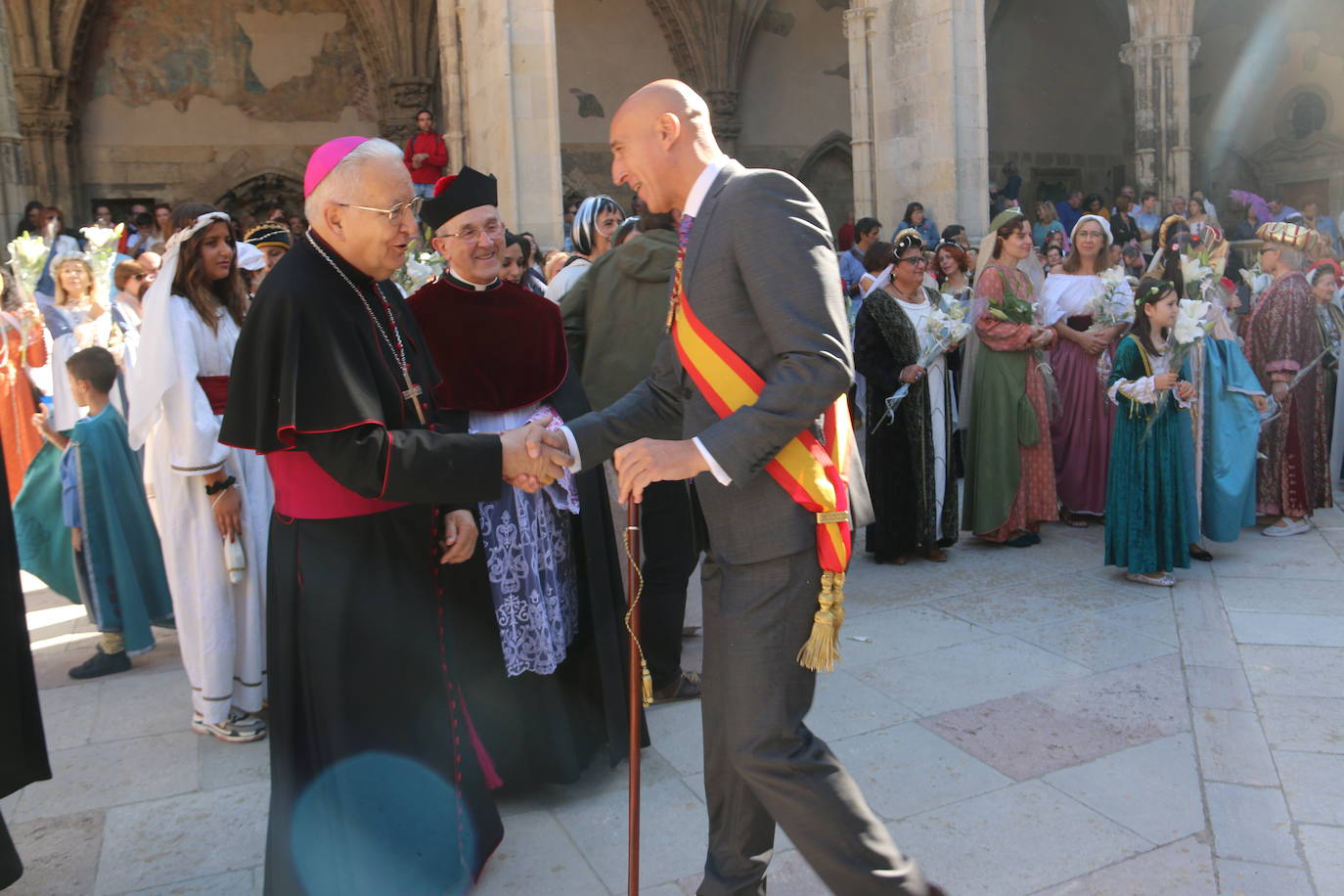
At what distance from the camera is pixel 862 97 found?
1159 centimetres

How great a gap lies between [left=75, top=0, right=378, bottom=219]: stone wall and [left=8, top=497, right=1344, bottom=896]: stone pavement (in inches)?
505

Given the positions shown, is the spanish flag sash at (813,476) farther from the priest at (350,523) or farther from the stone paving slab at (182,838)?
the stone paving slab at (182,838)

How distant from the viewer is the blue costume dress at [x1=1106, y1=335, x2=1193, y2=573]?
5543 mm

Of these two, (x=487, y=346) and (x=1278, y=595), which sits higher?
(x=487, y=346)

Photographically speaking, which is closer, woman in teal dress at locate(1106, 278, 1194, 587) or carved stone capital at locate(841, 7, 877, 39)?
woman in teal dress at locate(1106, 278, 1194, 587)

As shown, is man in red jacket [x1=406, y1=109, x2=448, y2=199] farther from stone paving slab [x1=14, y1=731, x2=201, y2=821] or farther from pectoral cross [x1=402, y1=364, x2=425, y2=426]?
pectoral cross [x1=402, y1=364, x2=425, y2=426]

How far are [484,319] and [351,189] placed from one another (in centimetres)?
92

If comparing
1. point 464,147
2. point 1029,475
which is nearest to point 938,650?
point 1029,475

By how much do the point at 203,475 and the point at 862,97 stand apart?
933 centimetres

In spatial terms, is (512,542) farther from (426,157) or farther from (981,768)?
(426,157)

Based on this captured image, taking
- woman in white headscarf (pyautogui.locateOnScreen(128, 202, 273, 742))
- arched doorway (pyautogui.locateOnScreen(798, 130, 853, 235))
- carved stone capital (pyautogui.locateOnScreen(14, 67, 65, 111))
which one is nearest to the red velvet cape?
woman in white headscarf (pyautogui.locateOnScreen(128, 202, 273, 742))

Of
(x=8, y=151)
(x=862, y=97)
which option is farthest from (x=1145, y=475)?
(x=8, y=151)

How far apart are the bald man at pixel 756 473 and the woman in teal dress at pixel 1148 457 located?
3629 mm

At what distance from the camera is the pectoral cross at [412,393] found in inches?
107
